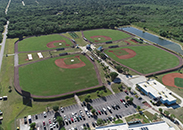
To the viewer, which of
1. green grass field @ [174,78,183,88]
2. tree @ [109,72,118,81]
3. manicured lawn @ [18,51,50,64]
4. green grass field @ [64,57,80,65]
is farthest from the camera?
green grass field @ [64,57,80,65]

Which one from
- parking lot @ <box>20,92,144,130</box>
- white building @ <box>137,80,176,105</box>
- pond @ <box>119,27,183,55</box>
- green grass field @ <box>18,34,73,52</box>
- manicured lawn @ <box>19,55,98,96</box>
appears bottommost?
parking lot @ <box>20,92,144,130</box>

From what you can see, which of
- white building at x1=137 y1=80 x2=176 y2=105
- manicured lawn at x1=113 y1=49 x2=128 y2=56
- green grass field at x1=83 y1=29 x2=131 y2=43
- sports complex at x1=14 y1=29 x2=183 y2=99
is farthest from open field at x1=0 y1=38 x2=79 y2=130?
green grass field at x1=83 y1=29 x2=131 y2=43

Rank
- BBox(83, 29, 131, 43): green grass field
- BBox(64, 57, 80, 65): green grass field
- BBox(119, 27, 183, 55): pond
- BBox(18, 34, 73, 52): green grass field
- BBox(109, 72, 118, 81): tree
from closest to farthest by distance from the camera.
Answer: BBox(109, 72, 118, 81): tree
BBox(64, 57, 80, 65): green grass field
BBox(18, 34, 73, 52): green grass field
BBox(119, 27, 183, 55): pond
BBox(83, 29, 131, 43): green grass field

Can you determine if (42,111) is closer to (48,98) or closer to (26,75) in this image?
(48,98)

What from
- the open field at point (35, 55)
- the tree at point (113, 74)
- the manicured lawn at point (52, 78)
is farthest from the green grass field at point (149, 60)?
the open field at point (35, 55)

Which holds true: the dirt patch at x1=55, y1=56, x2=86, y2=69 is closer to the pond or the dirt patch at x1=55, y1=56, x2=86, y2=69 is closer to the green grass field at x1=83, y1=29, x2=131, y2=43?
the green grass field at x1=83, y1=29, x2=131, y2=43

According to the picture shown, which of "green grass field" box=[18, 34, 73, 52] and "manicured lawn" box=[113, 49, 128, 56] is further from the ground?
"green grass field" box=[18, 34, 73, 52]

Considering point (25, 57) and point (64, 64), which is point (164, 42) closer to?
point (64, 64)

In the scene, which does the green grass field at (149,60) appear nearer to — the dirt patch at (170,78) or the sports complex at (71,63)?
the sports complex at (71,63)
